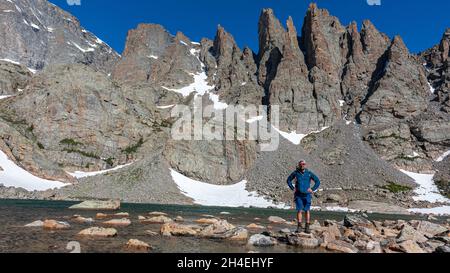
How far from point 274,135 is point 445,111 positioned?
86893mm

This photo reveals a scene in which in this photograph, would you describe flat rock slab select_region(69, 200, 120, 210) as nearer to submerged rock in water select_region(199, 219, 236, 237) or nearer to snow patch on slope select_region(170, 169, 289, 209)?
submerged rock in water select_region(199, 219, 236, 237)

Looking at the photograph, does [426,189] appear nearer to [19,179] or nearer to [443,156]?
[443,156]

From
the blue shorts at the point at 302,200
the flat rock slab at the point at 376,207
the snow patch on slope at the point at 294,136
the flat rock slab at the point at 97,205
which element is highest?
the snow patch on slope at the point at 294,136

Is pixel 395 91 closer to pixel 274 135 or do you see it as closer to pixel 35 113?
pixel 274 135

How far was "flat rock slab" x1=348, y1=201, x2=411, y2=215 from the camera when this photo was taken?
10519 centimetres

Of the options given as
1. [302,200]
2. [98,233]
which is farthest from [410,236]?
[98,233]

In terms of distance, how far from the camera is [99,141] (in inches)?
5832

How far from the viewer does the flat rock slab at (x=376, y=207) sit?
345 feet

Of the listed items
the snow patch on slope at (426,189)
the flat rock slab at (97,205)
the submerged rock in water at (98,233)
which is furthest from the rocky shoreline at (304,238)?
the snow patch on slope at (426,189)

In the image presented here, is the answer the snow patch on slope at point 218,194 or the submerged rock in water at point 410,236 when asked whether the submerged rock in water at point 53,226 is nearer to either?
the submerged rock in water at point 410,236

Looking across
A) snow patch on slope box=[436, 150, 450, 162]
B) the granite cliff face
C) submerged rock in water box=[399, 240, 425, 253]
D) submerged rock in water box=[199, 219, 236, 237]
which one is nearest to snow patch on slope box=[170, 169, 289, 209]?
the granite cliff face

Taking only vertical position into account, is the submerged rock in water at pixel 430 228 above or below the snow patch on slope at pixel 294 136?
below

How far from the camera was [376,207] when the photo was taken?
108 metres

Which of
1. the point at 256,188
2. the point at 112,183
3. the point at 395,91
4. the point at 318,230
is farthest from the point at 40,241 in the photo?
the point at 395,91
